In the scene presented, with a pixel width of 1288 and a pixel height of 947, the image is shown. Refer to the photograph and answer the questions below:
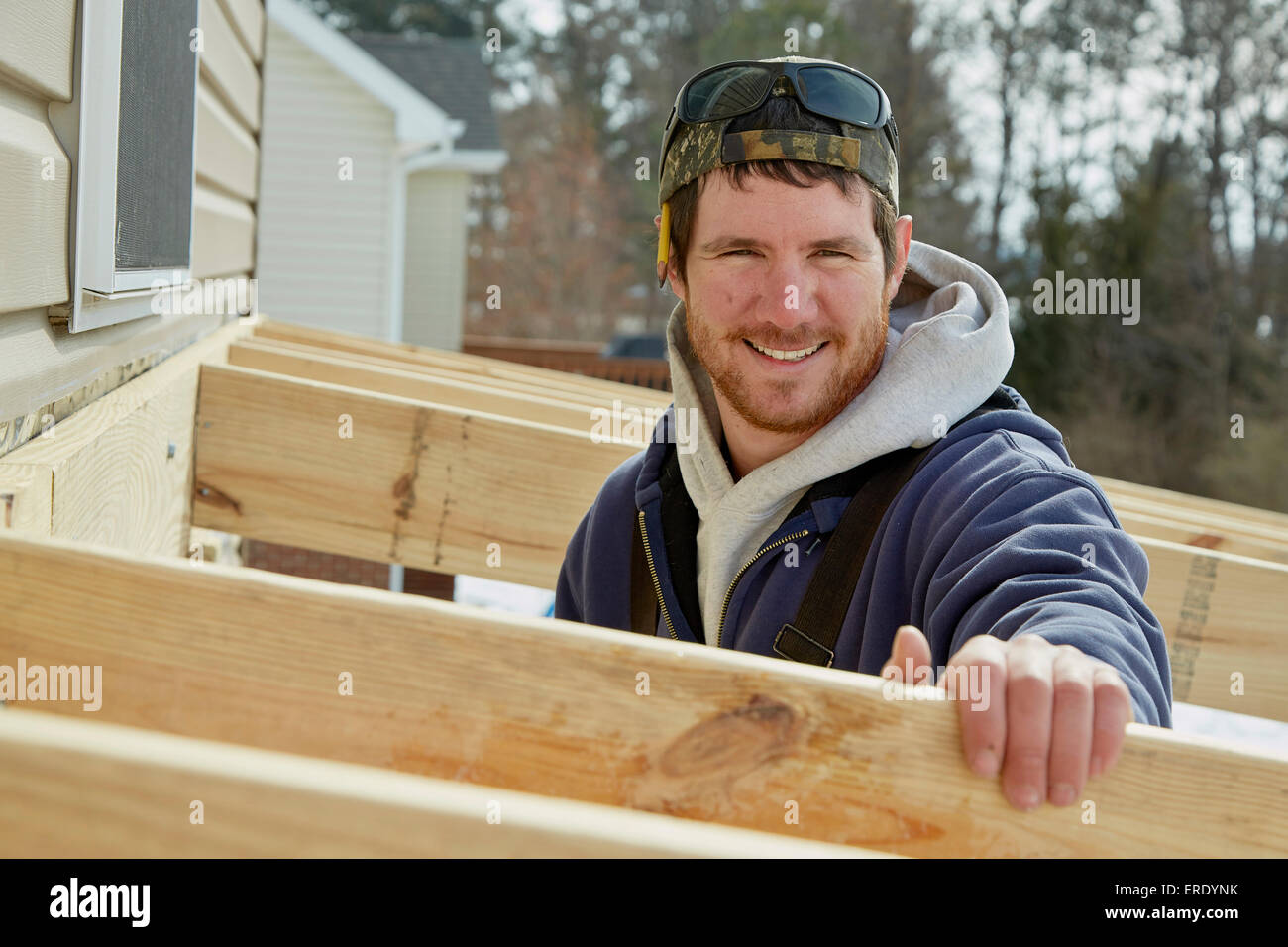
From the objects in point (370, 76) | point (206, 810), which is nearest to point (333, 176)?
point (370, 76)

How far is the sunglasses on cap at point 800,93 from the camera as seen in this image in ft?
7.59

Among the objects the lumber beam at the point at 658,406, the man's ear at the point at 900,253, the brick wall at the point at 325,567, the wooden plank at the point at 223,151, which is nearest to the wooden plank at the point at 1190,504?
the lumber beam at the point at 658,406

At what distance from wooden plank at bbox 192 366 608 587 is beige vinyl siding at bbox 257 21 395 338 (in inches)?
385

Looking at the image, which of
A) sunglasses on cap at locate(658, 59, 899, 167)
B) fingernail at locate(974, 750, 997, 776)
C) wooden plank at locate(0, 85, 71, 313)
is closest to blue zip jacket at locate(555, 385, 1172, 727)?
fingernail at locate(974, 750, 997, 776)

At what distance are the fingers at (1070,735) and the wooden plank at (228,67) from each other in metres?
3.06

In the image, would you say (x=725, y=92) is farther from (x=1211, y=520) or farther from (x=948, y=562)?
(x=1211, y=520)

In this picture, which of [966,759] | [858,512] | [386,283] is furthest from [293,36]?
[966,759]

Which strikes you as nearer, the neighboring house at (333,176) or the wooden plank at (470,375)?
the wooden plank at (470,375)

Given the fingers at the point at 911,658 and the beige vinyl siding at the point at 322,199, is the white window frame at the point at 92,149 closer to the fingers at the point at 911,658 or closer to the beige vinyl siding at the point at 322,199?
the fingers at the point at 911,658

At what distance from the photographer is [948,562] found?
69.4 inches

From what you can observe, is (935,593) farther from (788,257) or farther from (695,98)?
(695,98)

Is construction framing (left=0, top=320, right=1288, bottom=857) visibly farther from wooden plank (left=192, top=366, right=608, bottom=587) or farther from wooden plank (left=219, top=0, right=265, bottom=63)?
wooden plank (left=219, top=0, right=265, bottom=63)
